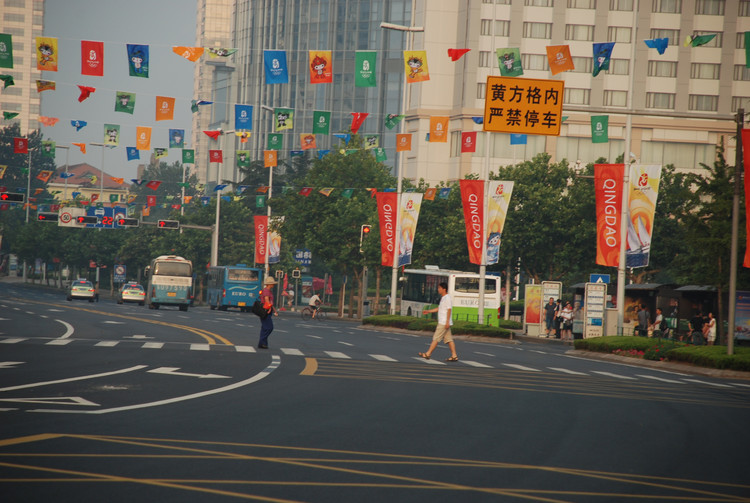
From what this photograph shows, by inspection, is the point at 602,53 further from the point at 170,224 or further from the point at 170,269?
the point at 170,224

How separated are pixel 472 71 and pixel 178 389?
78660 mm

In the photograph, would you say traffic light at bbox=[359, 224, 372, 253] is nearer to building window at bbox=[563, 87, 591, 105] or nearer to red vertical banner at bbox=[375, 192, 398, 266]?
red vertical banner at bbox=[375, 192, 398, 266]

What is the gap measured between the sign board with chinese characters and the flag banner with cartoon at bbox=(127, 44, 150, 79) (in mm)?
11774

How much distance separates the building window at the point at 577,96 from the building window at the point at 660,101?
5.06m

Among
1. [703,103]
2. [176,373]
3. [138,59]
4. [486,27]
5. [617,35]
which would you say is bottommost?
[176,373]

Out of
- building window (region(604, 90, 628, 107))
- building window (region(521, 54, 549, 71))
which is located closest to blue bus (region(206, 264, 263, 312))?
building window (region(521, 54, 549, 71))

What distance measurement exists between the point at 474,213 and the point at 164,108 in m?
13.4

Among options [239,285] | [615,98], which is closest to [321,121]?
[239,285]

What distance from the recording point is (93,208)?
8975cm

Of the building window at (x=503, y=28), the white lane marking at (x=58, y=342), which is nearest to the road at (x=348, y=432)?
the white lane marking at (x=58, y=342)

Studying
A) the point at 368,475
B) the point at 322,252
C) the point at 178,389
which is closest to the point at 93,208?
the point at 322,252

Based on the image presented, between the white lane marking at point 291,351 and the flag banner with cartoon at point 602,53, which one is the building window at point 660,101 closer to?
the flag banner with cartoon at point 602,53

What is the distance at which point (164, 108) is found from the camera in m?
42.2

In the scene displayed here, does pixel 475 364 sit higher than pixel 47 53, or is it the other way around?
pixel 47 53
